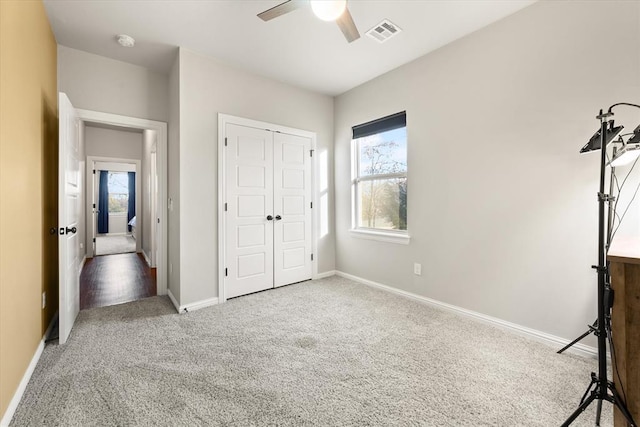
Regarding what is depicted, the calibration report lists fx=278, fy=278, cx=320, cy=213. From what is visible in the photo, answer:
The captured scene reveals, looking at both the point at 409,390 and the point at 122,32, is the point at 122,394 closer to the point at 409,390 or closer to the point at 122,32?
the point at 409,390

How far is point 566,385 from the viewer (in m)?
1.72

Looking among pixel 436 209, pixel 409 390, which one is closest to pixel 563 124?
pixel 436 209

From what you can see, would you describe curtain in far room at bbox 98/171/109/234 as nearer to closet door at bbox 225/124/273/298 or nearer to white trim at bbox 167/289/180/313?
white trim at bbox 167/289/180/313

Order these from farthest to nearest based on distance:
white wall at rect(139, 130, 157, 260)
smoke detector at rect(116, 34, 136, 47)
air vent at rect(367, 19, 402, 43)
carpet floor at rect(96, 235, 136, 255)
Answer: carpet floor at rect(96, 235, 136, 255)
white wall at rect(139, 130, 157, 260)
smoke detector at rect(116, 34, 136, 47)
air vent at rect(367, 19, 402, 43)

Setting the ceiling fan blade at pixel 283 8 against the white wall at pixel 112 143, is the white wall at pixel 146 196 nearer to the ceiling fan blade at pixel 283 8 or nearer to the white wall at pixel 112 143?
the white wall at pixel 112 143

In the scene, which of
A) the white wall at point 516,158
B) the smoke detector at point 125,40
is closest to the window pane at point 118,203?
the smoke detector at point 125,40

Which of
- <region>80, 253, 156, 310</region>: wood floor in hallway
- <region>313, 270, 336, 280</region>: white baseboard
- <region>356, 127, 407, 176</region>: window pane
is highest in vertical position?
<region>356, 127, 407, 176</region>: window pane

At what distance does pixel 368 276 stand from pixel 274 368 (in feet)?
6.98

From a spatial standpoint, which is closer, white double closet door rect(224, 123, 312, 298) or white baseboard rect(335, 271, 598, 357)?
white baseboard rect(335, 271, 598, 357)

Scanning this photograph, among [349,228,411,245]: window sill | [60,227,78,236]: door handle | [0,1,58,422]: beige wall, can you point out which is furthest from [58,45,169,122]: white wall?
[349,228,411,245]: window sill

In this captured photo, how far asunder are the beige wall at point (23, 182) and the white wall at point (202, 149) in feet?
3.41

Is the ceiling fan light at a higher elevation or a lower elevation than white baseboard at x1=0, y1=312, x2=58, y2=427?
higher

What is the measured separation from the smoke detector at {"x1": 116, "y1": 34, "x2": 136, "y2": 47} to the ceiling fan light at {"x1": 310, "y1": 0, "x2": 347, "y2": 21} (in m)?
2.10

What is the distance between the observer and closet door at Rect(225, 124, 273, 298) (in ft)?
10.7
